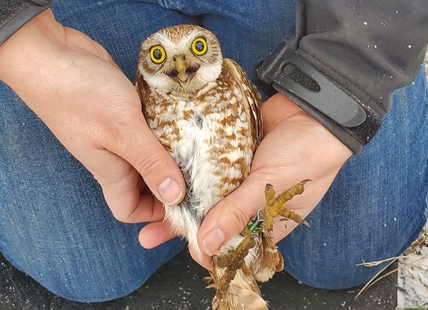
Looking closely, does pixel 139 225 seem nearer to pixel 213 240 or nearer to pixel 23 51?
pixel 213 240

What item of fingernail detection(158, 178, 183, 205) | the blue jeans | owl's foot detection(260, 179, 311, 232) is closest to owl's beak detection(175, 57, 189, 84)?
fingernail detection(158, 178, 183, 205)

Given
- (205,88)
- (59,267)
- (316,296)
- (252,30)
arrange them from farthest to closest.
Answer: (316,296)
(59,267)
(252,30)
(205,88)

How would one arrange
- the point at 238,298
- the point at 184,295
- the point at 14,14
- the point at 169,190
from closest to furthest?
the point at 14,14, the point at 169,190, the point at 238,298, the point at 184,295

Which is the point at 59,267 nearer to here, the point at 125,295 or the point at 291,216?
the point at 125,295

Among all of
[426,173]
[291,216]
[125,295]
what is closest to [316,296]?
[426,173]

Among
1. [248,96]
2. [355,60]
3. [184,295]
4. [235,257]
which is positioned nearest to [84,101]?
[248,96]

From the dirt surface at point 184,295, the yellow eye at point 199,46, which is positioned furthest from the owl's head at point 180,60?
the dirt surface at point 184,295
